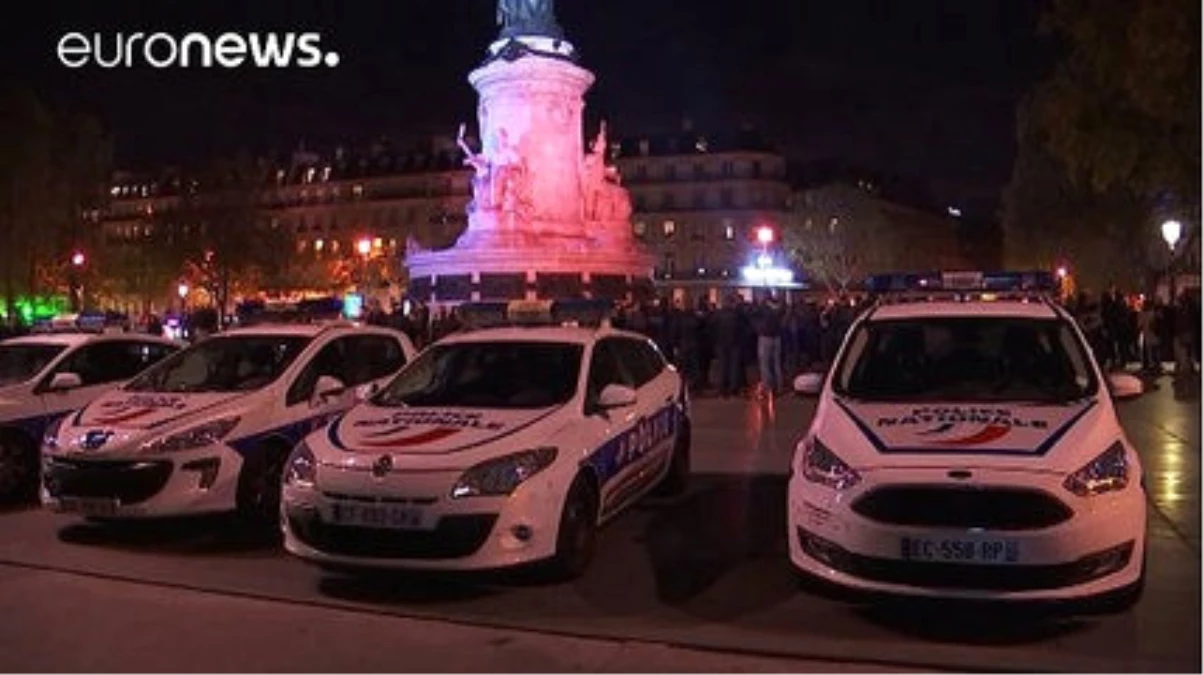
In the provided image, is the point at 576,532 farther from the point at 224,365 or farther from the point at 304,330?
the point at 224,365

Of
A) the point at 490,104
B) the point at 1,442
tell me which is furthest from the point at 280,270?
the point at 1,442

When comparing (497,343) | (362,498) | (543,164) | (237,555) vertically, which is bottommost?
(237,555)

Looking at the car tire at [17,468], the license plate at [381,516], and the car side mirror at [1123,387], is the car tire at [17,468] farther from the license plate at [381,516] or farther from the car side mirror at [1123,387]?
the car side mirror at [1123,387]

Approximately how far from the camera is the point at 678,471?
11703 millimetres

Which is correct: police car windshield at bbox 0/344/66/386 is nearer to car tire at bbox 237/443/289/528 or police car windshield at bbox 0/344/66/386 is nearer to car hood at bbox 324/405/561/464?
car tire at bbox 237/443/289/528

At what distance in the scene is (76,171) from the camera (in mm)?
48094

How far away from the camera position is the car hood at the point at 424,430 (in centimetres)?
822

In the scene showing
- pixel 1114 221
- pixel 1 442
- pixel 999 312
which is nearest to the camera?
pixel 999 312

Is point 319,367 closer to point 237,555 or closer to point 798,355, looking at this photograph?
point 237,555

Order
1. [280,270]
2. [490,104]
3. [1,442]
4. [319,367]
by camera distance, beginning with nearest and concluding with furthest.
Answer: [319,367]
[1,442]
[490,104]
[280,270]

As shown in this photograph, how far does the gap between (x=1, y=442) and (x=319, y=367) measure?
323cm

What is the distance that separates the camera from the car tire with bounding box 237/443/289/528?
33.7ft

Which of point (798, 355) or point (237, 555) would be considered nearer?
point (237, 555)

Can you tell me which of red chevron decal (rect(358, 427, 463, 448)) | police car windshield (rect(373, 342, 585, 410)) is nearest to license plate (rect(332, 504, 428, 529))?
red chevron decal (rect(358, 427, 463, 448))
